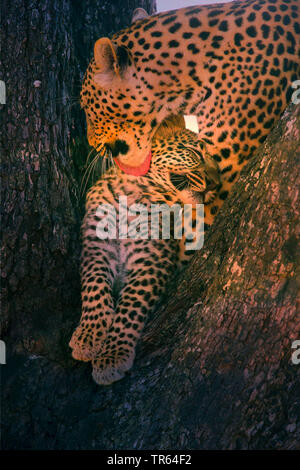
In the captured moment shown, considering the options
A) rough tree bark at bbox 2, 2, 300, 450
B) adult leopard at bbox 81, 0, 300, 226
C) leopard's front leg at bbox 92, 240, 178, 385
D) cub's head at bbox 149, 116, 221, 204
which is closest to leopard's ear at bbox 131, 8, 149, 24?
adult leopard at bbox 81, 0, 300, 226

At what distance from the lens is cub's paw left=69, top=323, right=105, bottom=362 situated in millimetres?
2711

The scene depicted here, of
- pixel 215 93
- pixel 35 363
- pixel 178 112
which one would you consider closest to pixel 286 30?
pixel 215 93

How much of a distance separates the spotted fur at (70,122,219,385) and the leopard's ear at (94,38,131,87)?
43cm

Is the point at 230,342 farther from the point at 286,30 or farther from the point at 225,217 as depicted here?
the point at 286,30

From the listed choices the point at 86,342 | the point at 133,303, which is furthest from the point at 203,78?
the point at 86,342

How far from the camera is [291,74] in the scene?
3.00 meters

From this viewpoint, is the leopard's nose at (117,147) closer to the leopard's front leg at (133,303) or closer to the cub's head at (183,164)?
the cub's head at (183,164)

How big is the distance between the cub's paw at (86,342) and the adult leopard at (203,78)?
3.01ft

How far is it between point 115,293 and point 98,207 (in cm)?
53

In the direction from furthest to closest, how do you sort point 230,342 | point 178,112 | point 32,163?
point 178,112 < point 32,163 < point 230,342

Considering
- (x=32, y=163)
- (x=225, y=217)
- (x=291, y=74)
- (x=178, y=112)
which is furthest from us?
(x=178, y=112)

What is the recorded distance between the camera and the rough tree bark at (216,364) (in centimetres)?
210

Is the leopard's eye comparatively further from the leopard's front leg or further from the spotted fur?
the leopard's front leg

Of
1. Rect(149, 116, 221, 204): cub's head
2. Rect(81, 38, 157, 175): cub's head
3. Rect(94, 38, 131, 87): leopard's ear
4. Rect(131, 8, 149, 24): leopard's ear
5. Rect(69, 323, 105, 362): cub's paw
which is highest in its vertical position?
Rect(131, 8, 149, 24): leopard's ear
